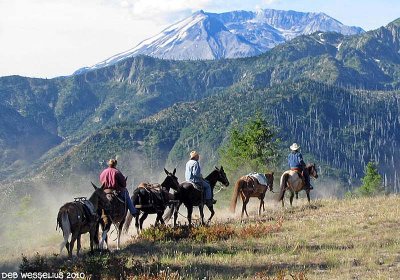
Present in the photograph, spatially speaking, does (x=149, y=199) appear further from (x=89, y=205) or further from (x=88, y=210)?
(x=88, y=210)

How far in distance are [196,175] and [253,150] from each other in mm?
35076

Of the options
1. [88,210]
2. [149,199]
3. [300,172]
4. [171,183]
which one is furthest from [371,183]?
[88,210]

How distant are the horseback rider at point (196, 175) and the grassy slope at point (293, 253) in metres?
2.07

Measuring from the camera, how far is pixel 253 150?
186 feet

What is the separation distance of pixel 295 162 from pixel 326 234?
902cm

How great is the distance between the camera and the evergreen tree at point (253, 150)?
56.2 m

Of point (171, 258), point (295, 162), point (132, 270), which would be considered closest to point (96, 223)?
point (171, 258)

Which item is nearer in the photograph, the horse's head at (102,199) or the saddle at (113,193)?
the horse's head at (102,199)

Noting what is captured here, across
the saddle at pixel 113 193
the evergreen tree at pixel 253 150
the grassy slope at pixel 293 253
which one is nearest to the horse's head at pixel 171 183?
the grassy slope at pixel 293 253

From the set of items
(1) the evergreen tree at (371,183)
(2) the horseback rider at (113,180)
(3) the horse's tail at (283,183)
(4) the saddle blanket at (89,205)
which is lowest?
(1) the evergreen tree at (371,183)

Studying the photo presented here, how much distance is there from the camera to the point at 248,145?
188 feet

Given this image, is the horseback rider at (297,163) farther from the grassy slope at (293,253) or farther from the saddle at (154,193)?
the saddle at (154,193)

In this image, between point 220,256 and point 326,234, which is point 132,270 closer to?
point 220,256

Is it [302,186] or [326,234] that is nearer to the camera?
[326,234]
